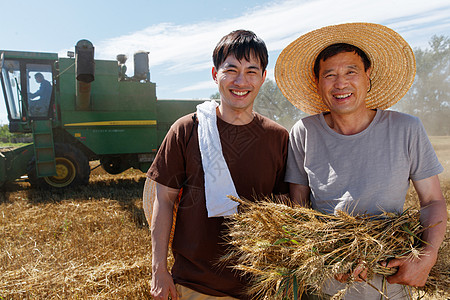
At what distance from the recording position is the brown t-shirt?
1749mm

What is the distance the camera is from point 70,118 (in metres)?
8.32

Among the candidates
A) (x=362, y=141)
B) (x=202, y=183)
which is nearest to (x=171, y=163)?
(x=202, y=183)

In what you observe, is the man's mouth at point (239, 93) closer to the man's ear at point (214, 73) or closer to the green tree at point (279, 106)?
the man's ear at point (214, 73)

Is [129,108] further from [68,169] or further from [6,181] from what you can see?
[6,181]

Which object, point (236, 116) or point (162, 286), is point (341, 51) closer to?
point (236, 116)

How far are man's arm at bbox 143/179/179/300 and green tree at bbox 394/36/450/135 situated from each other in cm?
2033

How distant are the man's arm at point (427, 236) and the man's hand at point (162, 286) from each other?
1041 millimetres

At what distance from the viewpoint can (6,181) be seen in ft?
26.1

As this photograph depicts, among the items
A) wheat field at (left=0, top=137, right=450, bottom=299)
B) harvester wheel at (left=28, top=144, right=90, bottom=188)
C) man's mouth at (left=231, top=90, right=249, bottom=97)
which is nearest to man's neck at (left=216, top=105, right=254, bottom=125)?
man's mouth at (left=231, top=90, right=249, bottom=97)

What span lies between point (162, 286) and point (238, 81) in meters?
1.13

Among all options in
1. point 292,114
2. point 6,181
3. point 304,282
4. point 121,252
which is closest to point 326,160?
point 304,282

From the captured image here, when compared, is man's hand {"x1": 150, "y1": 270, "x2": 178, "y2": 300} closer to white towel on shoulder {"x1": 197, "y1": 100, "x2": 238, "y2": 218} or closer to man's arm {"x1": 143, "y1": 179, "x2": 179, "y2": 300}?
man's arm {"x1": 143, "y1": 179, "x2": 179, "y2": 300}

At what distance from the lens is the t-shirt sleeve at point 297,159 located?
1827mm

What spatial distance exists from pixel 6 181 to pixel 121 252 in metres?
5.63
